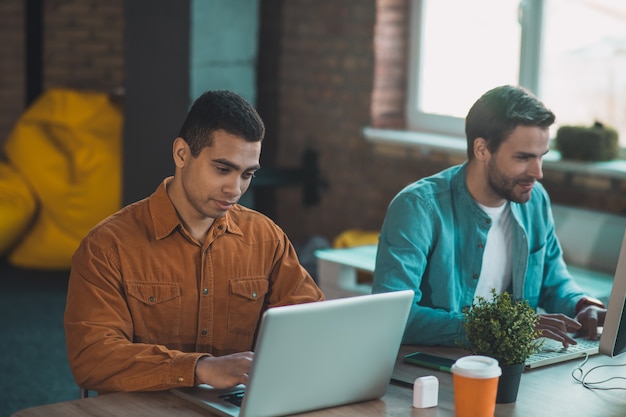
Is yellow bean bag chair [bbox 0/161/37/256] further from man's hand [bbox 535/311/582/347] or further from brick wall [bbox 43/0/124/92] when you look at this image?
man's hand [bbox 535/311/582/347]

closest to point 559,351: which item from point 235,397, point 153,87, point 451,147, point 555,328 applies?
point 555,328

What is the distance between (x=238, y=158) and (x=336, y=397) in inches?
24.4

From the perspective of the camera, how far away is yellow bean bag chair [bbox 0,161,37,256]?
6.04m

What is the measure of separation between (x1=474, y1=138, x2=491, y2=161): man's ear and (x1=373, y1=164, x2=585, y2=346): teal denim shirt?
2.3 inches

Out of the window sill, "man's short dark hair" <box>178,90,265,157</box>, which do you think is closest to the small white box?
"man's short dark hair" <box>178,90,265,157</box>

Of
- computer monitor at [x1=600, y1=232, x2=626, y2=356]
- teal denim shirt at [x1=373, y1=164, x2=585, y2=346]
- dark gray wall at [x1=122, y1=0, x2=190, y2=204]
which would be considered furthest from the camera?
dark gray wall at [x1=122, y1=0, x2=190, y2=204]

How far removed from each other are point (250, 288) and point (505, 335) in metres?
0.71

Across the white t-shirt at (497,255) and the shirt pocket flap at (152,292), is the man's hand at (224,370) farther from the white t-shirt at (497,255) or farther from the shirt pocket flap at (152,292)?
the white t-shirt at (497,255)

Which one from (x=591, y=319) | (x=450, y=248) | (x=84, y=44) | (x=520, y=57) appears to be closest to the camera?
(x=591, y=319)

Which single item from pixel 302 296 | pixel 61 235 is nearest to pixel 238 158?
pixel 302 296

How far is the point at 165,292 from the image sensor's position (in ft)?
7.68

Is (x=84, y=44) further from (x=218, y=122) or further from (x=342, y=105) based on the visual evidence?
(x=218, y=122)

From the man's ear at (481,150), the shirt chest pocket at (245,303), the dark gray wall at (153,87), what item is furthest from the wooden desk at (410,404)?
the dark gray wall at (153,87)

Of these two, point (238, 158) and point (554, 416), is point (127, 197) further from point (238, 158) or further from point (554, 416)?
point (554, 416)
